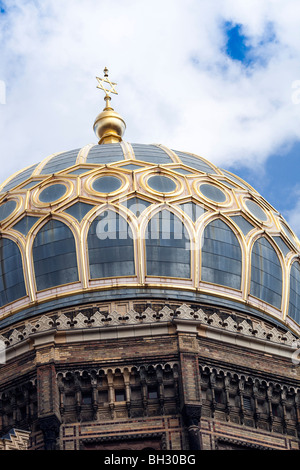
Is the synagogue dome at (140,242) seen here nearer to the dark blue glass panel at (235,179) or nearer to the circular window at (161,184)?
the circular window at (161,184)

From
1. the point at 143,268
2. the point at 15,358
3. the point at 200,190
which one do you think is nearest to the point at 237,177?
the point at 200,190

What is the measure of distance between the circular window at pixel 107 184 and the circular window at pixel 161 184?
94cm

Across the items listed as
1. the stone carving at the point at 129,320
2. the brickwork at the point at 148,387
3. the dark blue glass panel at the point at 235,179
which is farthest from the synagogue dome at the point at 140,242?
the brickwork at the point at 148,387

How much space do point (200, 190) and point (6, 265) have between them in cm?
611

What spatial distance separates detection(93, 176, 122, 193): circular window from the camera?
49781 mm

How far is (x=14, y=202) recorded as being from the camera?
50.5m

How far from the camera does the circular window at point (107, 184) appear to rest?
4978 centimetres

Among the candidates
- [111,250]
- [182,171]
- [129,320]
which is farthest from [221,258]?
[182,171]

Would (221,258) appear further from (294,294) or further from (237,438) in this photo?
(237,438)

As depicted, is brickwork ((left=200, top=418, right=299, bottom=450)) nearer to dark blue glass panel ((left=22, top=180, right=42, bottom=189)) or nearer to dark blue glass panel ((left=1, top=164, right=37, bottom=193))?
dark blue glass panel ((left=22, top=180, right=42, bottom=189))

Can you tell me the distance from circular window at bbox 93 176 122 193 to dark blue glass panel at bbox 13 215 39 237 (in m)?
2.01

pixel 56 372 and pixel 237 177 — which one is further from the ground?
pixel 237 177

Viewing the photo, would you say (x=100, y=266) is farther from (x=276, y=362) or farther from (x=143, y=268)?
(x=276, y=362)
